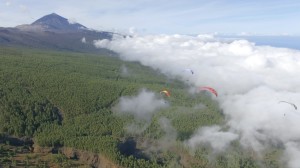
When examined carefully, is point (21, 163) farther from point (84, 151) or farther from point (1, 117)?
point (1, 117)

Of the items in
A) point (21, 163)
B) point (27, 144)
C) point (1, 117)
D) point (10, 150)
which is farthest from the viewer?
point (1, 117)

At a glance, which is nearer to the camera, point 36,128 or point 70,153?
point 70,153

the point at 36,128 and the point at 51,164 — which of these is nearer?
the point at 51,164

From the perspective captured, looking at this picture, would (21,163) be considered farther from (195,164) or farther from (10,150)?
(195,164)

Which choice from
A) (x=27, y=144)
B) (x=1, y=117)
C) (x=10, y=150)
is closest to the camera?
(x=10, y=150)

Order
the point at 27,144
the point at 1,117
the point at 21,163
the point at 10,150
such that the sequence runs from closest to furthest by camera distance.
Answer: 1. the point at 21,163
2. the point at 10,150
3. the point at 27,144
4. the point at 1,117

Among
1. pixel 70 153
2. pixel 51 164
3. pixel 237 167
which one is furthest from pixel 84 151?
pixel 237 167

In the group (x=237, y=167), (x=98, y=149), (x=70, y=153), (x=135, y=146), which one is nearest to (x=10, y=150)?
(x=70, y=153)

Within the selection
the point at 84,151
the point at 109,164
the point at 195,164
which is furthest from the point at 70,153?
the point at 195,164
